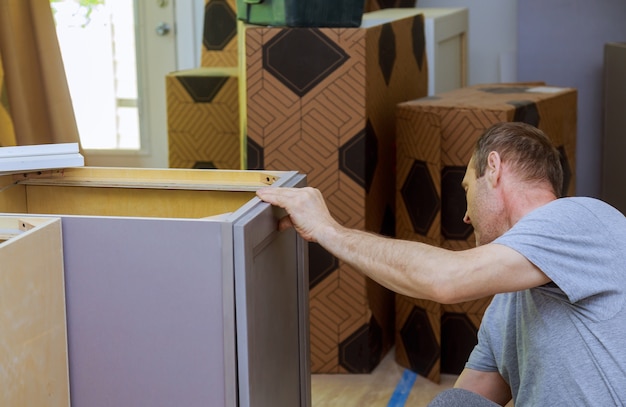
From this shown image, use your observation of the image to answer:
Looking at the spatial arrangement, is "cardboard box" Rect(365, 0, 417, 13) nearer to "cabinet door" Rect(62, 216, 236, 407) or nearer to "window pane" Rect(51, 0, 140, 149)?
"window pane" Rect(51, 0, 140, 149)

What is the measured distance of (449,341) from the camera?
2.67 meters

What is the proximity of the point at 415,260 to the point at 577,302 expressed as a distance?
251 millimetres

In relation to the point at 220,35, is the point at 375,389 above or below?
below

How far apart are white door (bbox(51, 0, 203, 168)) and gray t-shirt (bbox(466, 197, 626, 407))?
3092 mm

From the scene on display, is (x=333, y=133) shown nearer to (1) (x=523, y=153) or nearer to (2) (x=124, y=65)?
(1) (x=523, y=153)

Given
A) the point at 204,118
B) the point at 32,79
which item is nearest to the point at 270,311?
the point at 32,79

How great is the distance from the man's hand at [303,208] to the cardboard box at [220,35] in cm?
228

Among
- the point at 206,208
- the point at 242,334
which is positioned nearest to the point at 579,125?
the point at 206,208

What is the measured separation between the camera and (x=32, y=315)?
4.20 ft

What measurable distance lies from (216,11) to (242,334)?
8.42 feet

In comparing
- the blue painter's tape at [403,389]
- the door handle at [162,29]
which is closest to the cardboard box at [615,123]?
the blue painter's tape at [403,389]

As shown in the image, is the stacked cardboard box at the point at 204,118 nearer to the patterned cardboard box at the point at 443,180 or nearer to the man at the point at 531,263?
the patterned cardboard box at the point at 443,180

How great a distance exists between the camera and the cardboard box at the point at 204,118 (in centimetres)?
344

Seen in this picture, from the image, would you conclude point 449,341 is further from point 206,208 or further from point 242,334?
point 242,334
